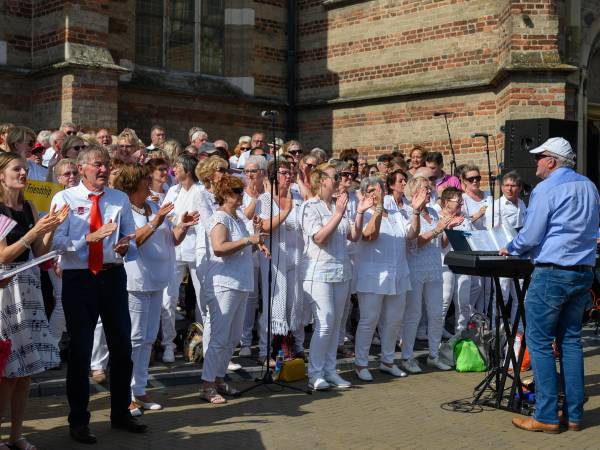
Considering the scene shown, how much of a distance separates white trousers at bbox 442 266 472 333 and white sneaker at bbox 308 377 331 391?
294 cm

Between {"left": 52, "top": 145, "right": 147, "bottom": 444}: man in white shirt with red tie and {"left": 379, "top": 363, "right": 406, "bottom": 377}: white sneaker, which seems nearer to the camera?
{"left": 52, "top": 145, "right": 147, "bottom": 444}: man in white shirt with red tie

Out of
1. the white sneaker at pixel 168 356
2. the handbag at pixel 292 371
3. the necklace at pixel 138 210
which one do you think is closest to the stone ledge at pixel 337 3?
the white sneaker at pixel 168 356

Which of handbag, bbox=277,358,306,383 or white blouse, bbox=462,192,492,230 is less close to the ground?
white blouse, bbox=462,192,492,230

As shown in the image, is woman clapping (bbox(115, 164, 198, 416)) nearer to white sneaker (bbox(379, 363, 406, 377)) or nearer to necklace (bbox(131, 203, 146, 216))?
necklace (bbox(131, 203, 146, 216))

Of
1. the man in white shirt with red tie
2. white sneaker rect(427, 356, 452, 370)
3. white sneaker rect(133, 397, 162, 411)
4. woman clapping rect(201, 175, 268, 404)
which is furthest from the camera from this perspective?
white sneaker rect(427, 356, 452, 370)

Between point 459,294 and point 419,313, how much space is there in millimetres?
1531

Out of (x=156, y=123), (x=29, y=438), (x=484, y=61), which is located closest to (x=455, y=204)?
(x=29, y=438)

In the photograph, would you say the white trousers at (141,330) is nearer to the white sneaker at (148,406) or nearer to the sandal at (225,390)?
the white sneaker at (148,406)

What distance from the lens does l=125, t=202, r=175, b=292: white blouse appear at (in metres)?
7.66

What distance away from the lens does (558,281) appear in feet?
24.0

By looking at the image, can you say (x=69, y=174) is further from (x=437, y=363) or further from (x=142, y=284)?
(x=437, y=363)

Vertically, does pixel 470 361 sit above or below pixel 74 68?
below

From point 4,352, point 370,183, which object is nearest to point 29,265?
point 4,352

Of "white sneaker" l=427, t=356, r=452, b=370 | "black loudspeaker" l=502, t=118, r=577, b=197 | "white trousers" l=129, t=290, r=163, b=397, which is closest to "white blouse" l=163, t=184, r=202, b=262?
"white trousers" l=129, t=290, r=163, b=397
